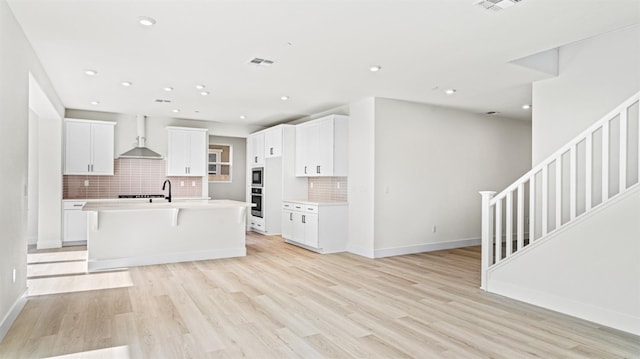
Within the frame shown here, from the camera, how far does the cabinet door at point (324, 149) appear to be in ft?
22.1

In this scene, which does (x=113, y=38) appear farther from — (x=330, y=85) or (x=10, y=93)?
(x=330, y=85)

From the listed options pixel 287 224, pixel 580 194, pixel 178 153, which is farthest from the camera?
pixel 178 153

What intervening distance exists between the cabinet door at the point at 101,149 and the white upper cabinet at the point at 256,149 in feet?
9.69

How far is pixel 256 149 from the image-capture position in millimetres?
9102

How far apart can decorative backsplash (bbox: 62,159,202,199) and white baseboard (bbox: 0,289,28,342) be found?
439 centimetres

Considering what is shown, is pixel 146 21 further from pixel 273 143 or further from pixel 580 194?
pixel 273 143

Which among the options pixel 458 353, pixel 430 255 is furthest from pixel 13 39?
pixel 430 255

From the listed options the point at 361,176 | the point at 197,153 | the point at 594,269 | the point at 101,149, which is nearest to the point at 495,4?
the point at 594,269

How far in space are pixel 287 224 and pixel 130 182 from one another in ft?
11.4

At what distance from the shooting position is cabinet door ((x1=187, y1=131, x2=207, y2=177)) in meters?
8.44

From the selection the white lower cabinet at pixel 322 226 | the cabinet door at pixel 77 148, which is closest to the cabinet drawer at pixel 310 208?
the white lower cabinet at pixel 322 226

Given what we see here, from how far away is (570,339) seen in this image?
2994 millimetres

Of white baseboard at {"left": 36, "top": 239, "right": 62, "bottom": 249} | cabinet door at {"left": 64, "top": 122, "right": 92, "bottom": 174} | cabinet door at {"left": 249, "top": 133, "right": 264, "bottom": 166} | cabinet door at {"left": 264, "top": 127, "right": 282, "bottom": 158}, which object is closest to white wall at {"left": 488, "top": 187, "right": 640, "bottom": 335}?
cabinet door at {"left": 264, "top": 127, "right": 282, "bottom": 158}

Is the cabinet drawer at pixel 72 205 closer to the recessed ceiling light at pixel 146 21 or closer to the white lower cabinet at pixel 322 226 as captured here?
the white lower cabinet at pixel 322 226
